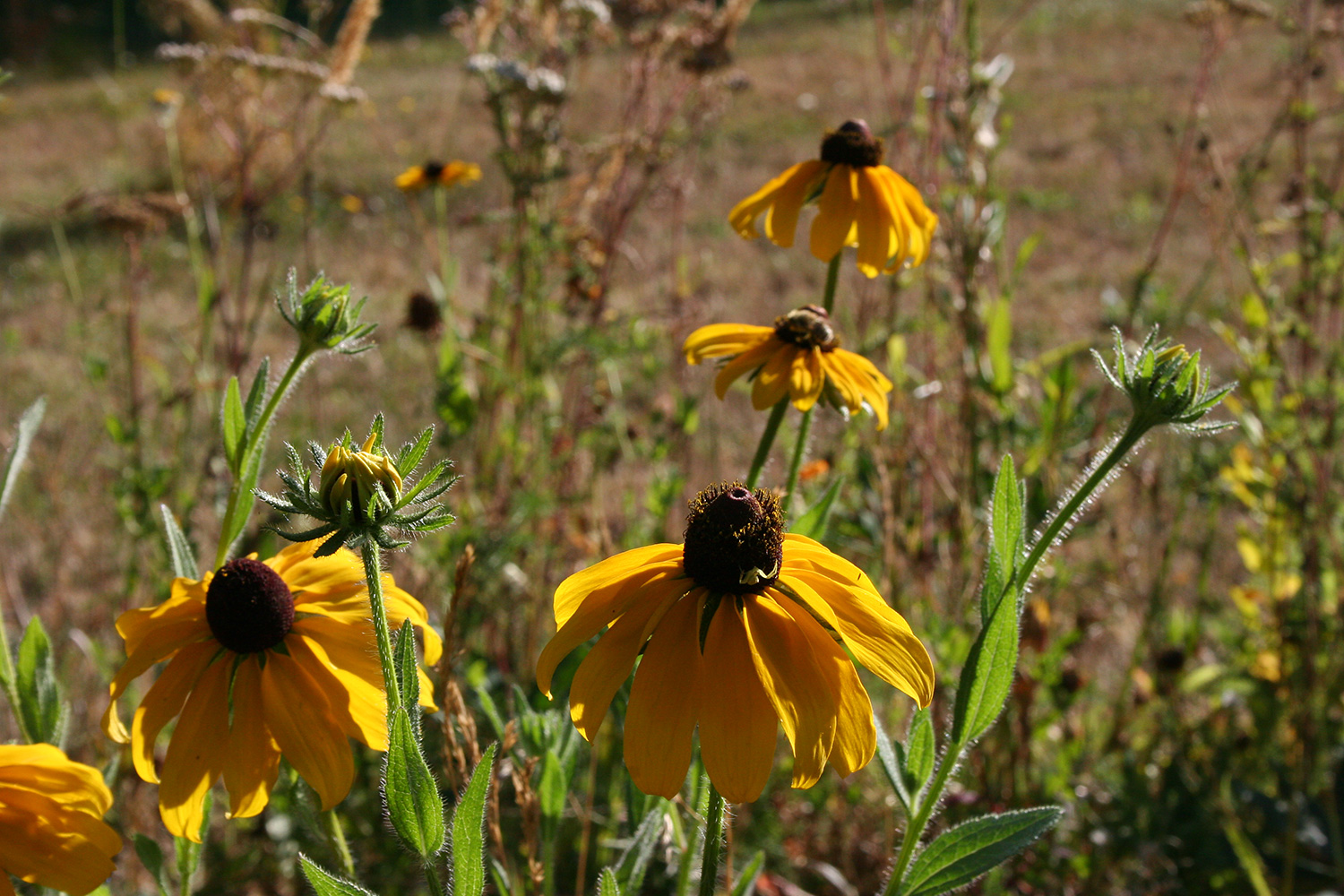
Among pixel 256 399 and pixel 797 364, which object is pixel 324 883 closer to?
pixel 256 399

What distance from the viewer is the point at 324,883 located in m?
0.93

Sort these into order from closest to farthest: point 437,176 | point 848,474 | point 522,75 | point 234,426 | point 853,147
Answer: point 234,426 < point 853,147 < point 848,474 < point 522,75 < point 437,176

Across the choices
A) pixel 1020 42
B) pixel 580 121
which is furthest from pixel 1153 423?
pixel 1020 42

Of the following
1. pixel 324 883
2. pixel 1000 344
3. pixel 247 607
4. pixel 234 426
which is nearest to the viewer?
pixel 324 883

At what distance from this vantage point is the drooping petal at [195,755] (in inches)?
42.9

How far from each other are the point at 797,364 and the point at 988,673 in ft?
1.93

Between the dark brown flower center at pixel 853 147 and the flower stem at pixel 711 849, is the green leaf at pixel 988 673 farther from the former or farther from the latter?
the dark brown flower center at pixel 853 147

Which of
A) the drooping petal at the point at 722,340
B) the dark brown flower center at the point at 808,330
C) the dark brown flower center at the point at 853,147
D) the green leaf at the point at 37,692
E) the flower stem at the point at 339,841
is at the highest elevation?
the dark brown flower center at the point at 853,147

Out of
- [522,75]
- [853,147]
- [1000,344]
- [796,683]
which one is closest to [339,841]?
[796,683]

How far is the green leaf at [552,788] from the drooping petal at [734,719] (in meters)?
0.45

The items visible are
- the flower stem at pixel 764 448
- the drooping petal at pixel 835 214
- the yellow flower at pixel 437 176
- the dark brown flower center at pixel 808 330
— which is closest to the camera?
the flower stem at pixel 764 448

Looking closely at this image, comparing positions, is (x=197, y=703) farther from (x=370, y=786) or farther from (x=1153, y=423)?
(x=370, y=786)

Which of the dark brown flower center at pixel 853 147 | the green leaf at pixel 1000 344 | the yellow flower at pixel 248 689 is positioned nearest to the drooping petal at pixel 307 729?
the yellow flower at pixel 248 689

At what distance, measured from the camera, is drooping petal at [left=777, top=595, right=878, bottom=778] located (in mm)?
941
